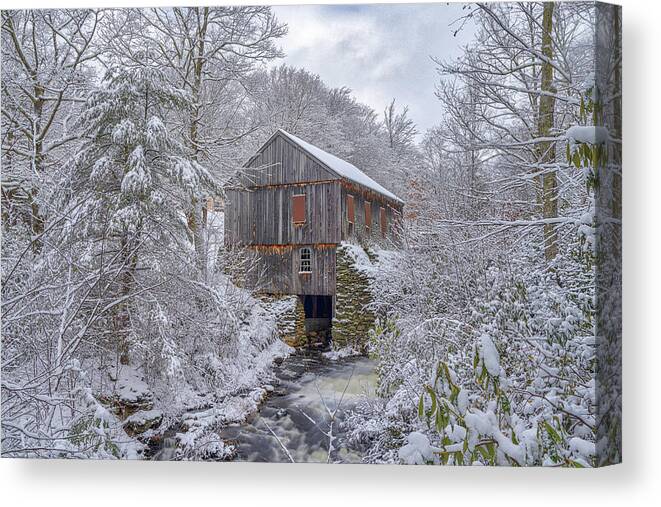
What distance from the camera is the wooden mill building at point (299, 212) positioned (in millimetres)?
4621

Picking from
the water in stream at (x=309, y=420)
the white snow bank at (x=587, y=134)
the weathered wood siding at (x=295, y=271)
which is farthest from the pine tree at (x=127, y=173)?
the white snow bank at (x=587, y=134)

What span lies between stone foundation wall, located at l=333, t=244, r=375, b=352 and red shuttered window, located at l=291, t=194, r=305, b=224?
0.51 m

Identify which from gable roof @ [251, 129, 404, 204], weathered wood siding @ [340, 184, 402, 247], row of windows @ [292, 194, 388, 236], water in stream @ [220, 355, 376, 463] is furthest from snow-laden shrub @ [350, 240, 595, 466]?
gable roof @ [251, 129, 404, 204]

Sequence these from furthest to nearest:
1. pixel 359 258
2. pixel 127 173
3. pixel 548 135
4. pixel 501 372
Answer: pixel 359 258, pixel 127 173, pixel 548 135, pixel 501 372

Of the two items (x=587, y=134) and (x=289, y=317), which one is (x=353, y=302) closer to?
(x=289, y=317)

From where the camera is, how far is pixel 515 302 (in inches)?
151

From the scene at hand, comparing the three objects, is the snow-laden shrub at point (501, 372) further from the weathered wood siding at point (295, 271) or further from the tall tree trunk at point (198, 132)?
the tall tree trunk at point (198, 132)

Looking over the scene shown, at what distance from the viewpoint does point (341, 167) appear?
478 cm

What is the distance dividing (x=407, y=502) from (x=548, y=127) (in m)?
3.08

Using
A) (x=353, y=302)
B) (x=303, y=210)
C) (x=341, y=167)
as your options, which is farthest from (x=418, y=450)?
(x=341, y=167)

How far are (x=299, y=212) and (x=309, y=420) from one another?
6.06ft

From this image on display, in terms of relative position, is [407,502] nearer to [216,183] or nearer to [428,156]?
[428,156]

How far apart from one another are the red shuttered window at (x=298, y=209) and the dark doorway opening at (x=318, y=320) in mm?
744

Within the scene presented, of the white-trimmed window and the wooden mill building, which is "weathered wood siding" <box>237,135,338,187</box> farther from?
the white-trimmed window
